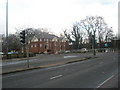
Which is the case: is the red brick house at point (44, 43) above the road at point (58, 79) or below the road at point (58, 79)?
above

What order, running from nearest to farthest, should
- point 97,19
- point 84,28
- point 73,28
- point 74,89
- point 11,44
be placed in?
point 74,89
point 11,44
point 97,19
point 84,28
point 73,28

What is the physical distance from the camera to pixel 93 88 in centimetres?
884

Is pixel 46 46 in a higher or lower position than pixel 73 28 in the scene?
lower

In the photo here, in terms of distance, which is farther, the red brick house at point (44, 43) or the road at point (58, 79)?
the red brick house at point (44, 43)

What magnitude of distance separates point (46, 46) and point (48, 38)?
444cm

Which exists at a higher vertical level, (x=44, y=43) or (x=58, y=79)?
(x=44, y=43)

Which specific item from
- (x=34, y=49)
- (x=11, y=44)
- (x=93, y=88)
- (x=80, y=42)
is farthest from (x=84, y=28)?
(x=93, y=88)

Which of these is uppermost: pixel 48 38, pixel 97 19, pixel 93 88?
pixel 97 19

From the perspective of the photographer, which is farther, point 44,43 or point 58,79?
point 44,43

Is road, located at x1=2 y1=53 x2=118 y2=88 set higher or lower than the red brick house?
lower

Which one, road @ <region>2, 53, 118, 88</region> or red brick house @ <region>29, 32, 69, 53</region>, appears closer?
road @ <region>2, 53, 118, 88</region>

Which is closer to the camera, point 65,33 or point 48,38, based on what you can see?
point 48,38

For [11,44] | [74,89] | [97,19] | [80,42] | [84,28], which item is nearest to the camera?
[74,89]

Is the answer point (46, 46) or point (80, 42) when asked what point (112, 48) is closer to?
point (80, 42)
